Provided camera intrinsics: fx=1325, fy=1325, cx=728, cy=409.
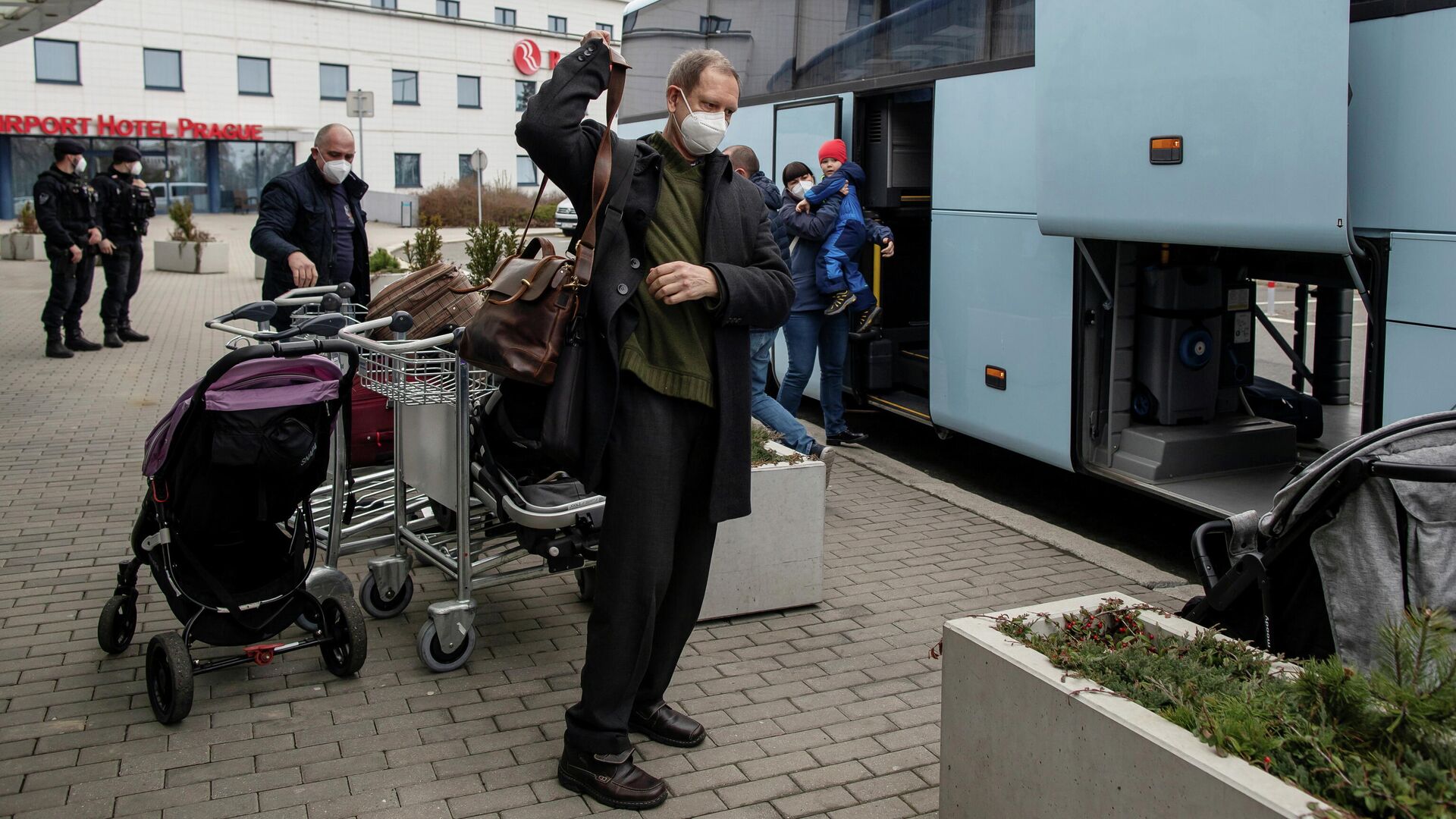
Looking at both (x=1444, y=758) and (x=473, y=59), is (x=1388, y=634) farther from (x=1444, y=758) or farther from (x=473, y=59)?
(x=473, y=59)

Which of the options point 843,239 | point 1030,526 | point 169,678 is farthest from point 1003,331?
point 169,678

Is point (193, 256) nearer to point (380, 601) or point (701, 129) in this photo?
point (380, 601)

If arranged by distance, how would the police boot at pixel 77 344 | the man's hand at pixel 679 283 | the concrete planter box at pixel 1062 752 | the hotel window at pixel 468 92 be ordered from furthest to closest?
the hotel window at pixel 468 92 < the police boot at pixel 77 344 < the man's hand at pixel 679 283 < the concrete planter box at pixel 1062 752

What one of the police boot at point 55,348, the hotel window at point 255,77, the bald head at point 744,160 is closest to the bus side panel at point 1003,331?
the bald head at point 744,160

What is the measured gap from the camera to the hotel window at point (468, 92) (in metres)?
53.3

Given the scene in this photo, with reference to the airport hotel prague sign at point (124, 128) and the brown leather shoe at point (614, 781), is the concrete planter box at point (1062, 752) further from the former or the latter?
the airport hotel prague sign at point (124, 128)

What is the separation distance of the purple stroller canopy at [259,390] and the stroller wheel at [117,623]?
0.68 meters

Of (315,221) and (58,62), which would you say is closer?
(315,221)

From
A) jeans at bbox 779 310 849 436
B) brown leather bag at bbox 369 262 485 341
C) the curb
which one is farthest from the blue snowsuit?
brown leather bag at bbox 369 262 485 341

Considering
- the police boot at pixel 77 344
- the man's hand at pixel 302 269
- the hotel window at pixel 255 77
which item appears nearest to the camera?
the man's hand at pixel 302 269

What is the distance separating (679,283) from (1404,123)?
308 centimetres

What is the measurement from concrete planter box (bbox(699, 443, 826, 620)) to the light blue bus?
192 centimetres

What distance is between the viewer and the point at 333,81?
49750 millimetres

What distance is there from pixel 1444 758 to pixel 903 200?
7.18 meters
